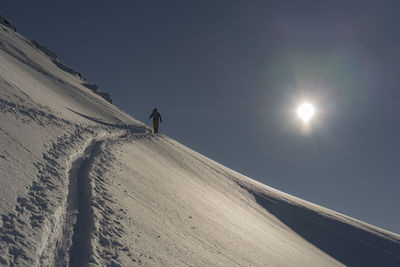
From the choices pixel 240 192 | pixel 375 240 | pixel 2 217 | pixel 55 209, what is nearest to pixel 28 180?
pixel 55 209

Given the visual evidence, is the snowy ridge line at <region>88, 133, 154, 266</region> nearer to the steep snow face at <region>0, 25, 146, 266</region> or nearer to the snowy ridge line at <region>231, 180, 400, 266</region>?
the steep snow face at <region>0, 25, 146, 266</region>

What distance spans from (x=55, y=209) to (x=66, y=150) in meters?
3.31

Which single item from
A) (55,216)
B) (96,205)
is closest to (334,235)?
(96,205)

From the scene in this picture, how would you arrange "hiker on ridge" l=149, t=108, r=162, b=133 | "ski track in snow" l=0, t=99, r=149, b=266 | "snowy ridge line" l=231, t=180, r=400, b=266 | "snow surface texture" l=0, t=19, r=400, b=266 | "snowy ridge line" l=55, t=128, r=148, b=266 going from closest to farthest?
"ski track in snow" l=0, t=99, r=149, b=266
"snowy ridge line" l=55, t=128, r=148, b=266
"snow surface texture" l=0, t=19, r=400, b=266
"snowy ridge line" l=231, t=180, r=400, b=266
"hiker on ridge" l=149, t=108, r=162, b=133

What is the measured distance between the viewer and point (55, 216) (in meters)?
4.20

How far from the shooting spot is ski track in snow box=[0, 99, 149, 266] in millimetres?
3318

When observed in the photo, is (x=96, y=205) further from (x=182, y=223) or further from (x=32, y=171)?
(x=182, y=223)

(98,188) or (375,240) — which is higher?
(375,240)

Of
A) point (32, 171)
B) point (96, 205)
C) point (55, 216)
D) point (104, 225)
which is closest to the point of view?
point (55, 216)

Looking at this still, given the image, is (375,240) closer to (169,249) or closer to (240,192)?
(240,192)

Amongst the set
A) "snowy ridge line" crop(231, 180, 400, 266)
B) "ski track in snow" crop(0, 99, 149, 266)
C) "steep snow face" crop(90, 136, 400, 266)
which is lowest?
"ski track in snow" crop(0, 99, 149, 266)

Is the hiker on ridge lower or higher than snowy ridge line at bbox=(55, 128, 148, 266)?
higher

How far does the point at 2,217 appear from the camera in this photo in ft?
11.6

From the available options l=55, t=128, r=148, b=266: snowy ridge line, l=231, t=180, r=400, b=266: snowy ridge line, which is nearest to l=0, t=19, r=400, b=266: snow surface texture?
l=55, t=128, r=148, b=266: snowy ridge line
